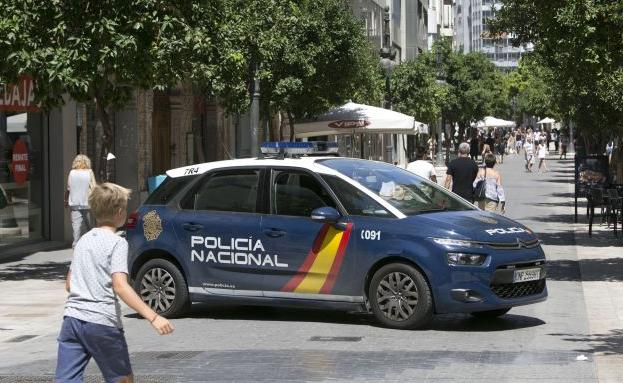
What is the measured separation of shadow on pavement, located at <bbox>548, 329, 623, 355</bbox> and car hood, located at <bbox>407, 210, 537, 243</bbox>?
1.07 m

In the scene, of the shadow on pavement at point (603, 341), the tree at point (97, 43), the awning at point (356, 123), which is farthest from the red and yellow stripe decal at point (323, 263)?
the awning at point (356, 123)

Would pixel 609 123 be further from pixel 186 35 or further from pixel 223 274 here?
pixel 223 274

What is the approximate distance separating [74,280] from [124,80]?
36.2 feet

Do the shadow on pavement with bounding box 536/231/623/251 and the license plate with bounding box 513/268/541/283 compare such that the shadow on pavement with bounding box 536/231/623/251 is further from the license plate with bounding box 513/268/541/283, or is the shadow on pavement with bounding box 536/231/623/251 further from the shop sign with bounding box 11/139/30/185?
the license plate with bounding box 513/268/541/283


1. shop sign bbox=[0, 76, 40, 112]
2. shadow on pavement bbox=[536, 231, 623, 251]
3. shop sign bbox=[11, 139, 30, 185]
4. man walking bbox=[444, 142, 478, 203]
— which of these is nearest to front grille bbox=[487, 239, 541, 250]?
man walking bbox=[444, 142, 478, 203]

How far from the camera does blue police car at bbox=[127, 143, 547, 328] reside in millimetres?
11812

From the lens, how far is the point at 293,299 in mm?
12500

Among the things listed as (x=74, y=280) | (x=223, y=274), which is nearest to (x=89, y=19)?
(x=223, y=274)

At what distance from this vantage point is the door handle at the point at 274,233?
12.5 meters

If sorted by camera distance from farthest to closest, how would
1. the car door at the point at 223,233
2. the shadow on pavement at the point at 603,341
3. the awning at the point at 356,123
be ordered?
1. the awning at the point at 356,123
2. the car door at the point at 223,233
3. the shadow on pavement at the point at 603,341

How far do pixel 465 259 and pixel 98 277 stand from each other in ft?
18.7

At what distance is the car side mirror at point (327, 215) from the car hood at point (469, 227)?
2.27 feet

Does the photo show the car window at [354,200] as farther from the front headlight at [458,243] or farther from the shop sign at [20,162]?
the shop sign at [20,162]

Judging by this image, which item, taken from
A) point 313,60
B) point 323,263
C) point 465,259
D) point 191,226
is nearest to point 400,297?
point 465,259
